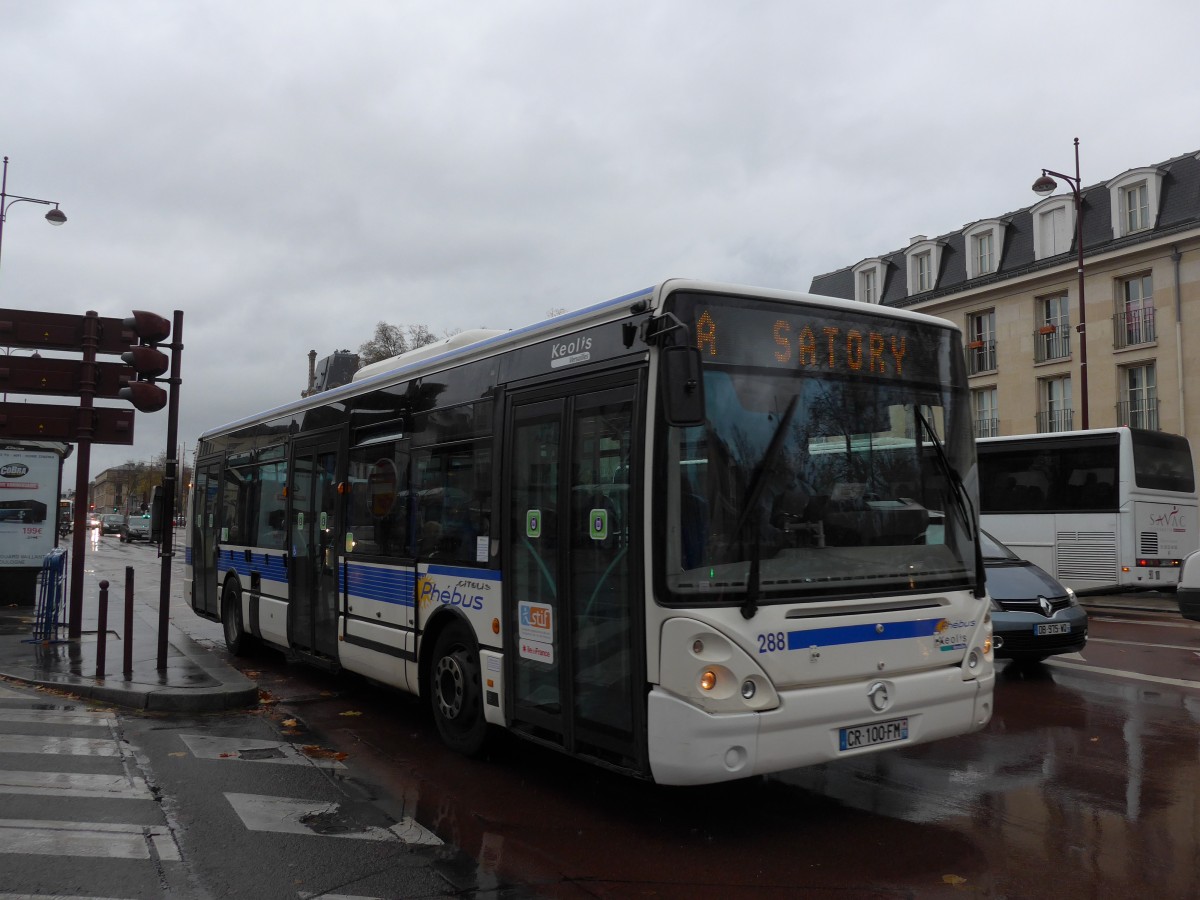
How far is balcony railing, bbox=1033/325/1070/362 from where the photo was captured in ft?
125

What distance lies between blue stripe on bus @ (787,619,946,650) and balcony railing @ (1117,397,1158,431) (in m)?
33.4

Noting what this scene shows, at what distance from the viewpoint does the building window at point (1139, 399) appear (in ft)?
115

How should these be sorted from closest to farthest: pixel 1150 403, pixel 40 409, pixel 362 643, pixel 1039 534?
pixel 362 643 < pixel 40 409 < pixel 1039 534 < pixel 1150 403

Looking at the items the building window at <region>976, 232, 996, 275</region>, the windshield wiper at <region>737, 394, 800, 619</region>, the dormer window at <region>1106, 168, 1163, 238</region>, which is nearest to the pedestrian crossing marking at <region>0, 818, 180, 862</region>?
the windshield wiper at <region>737, 394, 800, 619</region>

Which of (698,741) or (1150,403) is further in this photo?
(1150,403)

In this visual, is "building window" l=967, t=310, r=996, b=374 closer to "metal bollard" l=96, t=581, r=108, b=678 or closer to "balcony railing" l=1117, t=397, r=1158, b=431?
"balcony railing" l=1117, t=397, r=1158, b=431

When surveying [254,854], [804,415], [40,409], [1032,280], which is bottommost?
[254,854]

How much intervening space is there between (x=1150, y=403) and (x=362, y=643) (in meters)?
34.0

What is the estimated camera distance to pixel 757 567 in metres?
5.32

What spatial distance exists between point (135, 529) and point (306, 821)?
240 ft

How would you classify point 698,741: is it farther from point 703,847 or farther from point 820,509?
point 820,509

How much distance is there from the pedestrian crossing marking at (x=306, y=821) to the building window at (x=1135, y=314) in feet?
118

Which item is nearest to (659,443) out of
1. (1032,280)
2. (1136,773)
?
(1136,773)

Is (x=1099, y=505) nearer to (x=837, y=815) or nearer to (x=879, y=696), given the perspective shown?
(x=837, y=815)
